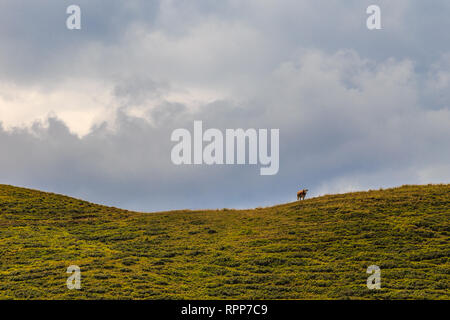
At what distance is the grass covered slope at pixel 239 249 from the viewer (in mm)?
32062

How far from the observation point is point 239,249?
42.6m

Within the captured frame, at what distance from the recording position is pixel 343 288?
103ft

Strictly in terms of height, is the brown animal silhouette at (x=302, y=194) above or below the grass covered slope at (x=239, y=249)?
above

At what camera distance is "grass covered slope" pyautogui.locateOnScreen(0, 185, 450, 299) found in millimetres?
32062

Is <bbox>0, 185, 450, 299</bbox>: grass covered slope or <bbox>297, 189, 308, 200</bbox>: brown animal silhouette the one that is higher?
<bbox>297, 189, 308, 200</bbox>: brown animal silhouette

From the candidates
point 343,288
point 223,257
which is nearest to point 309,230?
point 223,257

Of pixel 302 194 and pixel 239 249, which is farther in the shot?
pixel 302 194

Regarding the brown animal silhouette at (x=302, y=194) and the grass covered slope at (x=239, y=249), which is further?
the brown animal silhouette at (x=302, y=194)

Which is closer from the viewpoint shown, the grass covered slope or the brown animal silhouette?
the grass covered slope
